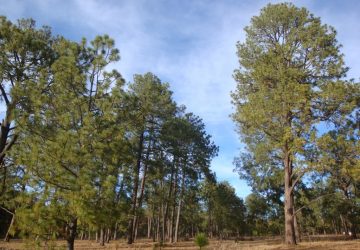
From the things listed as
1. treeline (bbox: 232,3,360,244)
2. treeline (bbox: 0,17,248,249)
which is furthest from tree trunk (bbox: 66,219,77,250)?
treeline (bbox: 232,3,360,244)

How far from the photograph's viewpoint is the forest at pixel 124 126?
395 inches

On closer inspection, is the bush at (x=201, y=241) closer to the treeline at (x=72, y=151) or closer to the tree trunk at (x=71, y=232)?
the treeline at (x=72, y=151)

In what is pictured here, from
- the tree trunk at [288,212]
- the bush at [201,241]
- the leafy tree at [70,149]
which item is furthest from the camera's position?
the tree trunk at [288,212]

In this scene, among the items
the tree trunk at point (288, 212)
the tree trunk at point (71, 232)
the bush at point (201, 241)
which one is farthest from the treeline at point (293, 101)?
the tree trunk at point (71, 232)

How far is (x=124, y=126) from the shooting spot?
1161 cm

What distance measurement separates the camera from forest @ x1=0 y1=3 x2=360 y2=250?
32.9 feet

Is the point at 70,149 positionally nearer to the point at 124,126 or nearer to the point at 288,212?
the point at 124,126

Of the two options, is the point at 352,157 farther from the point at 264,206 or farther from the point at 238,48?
the point at 264,206

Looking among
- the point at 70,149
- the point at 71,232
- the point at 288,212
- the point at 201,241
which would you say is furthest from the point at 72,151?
the point at 288,212

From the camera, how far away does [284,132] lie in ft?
57.3

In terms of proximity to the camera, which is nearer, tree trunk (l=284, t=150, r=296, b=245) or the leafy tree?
the leafy tree

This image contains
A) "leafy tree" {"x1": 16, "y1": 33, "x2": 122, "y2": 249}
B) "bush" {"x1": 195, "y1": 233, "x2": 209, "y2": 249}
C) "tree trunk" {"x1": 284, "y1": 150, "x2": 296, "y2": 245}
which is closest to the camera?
"leafy tree" {"x1": 16, "y1": 33, "x2": 122, "y2": 249}

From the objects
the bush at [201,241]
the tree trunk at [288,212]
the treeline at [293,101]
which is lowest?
the bush at [201,241]

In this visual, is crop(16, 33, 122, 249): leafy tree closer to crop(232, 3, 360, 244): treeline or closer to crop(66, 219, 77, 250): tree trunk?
crop(66, 219, 77, 250): tree trunk
